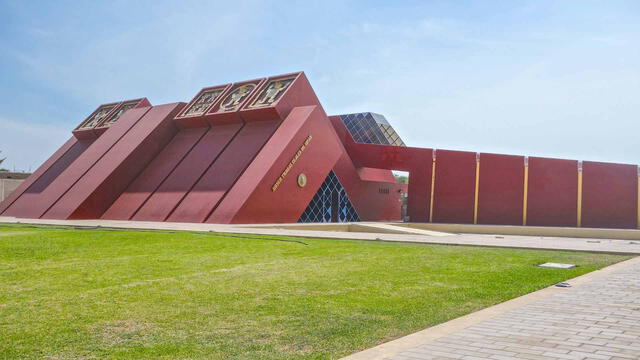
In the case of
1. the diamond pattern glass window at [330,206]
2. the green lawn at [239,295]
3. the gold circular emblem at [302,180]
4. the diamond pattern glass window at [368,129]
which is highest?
the diamond pattern glass window at [368,129]

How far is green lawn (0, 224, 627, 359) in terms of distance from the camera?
4.36m

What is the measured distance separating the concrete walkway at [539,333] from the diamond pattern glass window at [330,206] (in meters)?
17.6

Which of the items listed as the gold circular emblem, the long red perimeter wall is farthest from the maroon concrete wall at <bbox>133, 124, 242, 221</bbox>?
the long red perimeter wall

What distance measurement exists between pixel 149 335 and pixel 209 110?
22.7m

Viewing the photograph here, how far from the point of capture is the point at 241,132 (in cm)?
2506

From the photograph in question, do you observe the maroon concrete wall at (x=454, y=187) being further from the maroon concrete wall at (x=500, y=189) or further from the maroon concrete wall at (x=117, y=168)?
the maroon concrete wall at (x=117, y=168)

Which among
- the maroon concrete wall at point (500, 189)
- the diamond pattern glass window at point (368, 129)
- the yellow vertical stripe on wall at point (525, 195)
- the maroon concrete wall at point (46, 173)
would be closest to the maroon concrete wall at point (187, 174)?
the maroon concrete wall at point (46, 173)

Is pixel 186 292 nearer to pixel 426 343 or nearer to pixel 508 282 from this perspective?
pixel 426 343

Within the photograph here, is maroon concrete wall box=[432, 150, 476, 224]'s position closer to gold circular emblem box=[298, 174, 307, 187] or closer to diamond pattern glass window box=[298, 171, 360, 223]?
diamond pattern glass window box=[298, 171, 360, 223]

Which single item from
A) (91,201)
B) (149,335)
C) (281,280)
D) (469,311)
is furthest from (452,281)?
(91,201)

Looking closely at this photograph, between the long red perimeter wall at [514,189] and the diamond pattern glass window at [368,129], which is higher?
the diamond pattern glass window at [368,129]

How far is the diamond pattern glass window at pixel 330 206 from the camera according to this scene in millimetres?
23938

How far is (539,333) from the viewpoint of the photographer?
179 inches

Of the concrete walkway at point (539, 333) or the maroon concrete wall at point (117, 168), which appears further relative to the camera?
the maroon concrete wall at point (117, 168)
